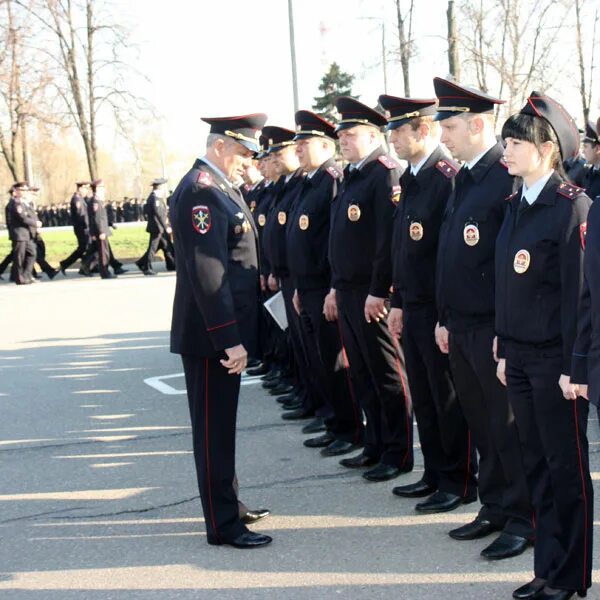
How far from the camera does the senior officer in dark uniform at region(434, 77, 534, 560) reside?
425 centimetres

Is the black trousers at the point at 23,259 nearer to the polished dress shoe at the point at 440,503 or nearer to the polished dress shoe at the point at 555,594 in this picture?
the polished dress shoe at the point at 440,503

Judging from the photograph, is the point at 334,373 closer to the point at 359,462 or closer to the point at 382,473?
the point at 359,462

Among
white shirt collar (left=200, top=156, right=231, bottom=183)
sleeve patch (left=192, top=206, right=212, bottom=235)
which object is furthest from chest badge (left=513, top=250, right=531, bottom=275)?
A: white shirt collar (left=200, top=156, right=231, bottom=183)

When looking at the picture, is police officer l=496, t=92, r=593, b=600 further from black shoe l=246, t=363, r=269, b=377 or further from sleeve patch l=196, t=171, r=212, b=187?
black shoe l=246, t=363, r=269, b=377

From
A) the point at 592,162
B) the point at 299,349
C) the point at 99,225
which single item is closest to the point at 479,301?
the point at 299,349

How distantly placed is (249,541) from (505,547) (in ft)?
3.93

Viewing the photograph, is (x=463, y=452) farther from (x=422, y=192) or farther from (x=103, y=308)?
(x=103, y=308)

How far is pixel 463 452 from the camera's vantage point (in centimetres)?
500

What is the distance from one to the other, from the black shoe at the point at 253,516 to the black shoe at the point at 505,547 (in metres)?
1.21

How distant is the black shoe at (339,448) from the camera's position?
20.0 feet

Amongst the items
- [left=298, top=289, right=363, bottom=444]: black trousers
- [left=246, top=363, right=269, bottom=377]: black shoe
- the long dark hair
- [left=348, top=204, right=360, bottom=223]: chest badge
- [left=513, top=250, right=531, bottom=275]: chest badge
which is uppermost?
the long dark hair

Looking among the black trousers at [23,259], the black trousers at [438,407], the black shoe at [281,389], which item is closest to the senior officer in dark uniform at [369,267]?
the black trousers at [438,407]

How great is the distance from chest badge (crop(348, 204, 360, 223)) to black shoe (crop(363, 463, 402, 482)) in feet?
4.77

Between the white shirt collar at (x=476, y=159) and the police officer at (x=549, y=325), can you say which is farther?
Answer: the white shirt collar at (x=476, y=159)
